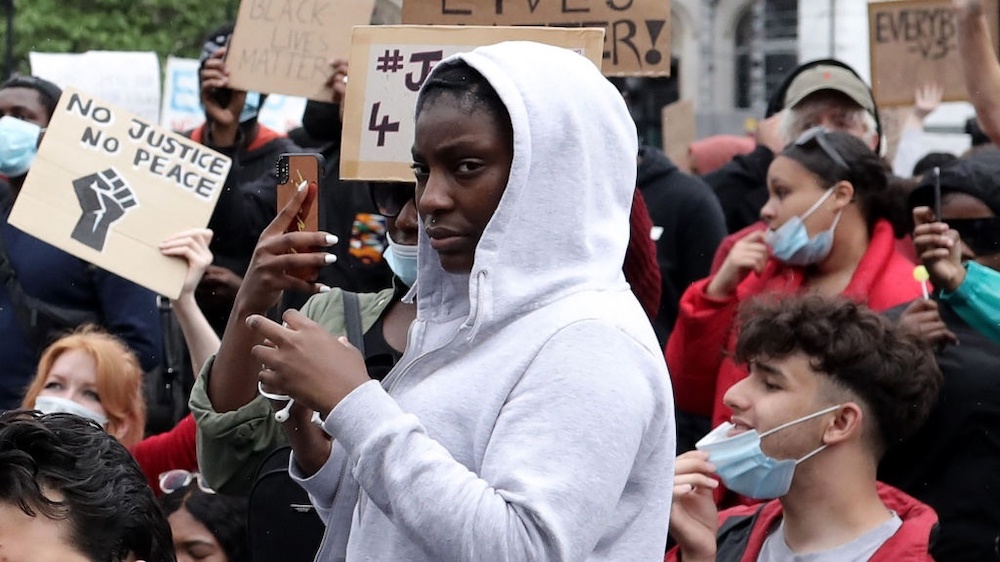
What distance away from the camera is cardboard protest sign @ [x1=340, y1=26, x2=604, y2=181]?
150 inches

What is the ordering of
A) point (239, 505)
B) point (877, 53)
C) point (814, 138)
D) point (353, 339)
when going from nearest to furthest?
point (353, 339) < point (239, 505) < point (814, 138) < point (877, 53)

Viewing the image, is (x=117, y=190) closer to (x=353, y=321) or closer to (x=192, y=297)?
(x=192, y=297)

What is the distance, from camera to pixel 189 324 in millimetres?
5164

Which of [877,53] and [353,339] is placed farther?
[877,53]

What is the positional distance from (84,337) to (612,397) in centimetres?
329

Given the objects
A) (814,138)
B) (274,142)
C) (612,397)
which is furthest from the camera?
(274,142)

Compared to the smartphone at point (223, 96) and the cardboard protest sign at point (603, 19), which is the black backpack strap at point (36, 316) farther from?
the cardboard protest sign at point (603, 19)

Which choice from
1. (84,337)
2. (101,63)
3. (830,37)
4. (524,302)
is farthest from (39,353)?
(830,37)

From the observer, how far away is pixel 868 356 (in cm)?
430

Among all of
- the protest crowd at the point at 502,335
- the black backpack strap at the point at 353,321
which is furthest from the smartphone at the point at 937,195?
the black backpack strap at the point at 353,321

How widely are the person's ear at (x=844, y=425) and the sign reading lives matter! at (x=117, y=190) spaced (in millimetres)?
1989

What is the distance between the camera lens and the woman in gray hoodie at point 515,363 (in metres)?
2.41

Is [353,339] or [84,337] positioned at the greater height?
[353,339]

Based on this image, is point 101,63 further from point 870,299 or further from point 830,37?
point 830,37
